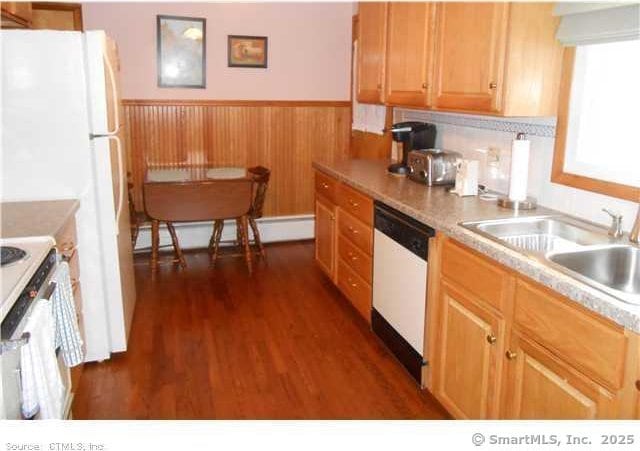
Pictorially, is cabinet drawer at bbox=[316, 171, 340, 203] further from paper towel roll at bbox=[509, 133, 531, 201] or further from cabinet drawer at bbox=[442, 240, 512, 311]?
cabinet drawer at bbox=[442, 240, 512, 311]

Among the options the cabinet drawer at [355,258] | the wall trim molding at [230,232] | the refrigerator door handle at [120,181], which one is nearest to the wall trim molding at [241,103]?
the wall trim molding at [230,232]

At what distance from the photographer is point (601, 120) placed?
2268 millimetres

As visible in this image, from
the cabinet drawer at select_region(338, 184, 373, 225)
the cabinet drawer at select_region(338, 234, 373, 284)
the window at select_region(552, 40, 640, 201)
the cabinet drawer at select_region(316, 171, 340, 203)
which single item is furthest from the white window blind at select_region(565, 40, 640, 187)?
the cabinet drawer at select_region(316, 171, 340, 203)

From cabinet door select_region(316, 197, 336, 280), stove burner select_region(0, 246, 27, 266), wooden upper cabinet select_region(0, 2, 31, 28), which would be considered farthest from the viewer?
cabinet door select_region(316, 197, 336, 280)

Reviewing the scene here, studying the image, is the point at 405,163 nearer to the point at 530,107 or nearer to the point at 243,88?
the point at 530,107

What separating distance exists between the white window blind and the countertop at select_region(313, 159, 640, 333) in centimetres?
29

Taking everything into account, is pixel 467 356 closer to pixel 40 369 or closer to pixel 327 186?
pixel 40 369

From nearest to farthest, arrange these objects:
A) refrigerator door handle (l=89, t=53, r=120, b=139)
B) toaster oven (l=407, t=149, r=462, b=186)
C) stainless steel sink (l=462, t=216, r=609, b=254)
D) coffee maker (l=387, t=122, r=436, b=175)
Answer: stainless steel sink (l=462, t=216, r=609, b=254) < refrigerator door handle (l=89, t=53, r=120, b=139) < toaster oven (l=407, t=149, r=462, b=186) < coffee maker (l=387, t=122, r=436, b=175)

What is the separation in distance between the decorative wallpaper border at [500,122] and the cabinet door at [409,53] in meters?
0.33

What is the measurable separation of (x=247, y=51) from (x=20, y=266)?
133 inches

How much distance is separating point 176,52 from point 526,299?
3.67 metres

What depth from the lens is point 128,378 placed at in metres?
2.75

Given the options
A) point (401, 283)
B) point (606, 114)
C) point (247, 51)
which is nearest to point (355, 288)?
point (401, 283)

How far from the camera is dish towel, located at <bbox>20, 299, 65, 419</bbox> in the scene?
5.14ft
